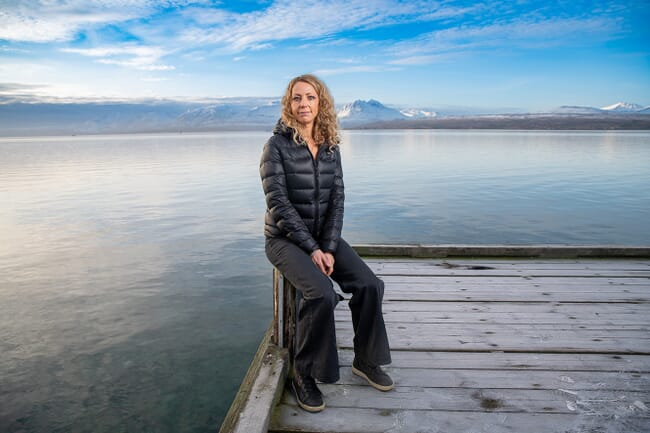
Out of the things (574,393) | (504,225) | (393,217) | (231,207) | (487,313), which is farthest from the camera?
(231,207)

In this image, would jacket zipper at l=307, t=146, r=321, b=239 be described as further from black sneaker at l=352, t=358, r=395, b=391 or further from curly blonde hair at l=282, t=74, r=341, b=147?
black sneaker at l=352, t=358, r=395, b=391

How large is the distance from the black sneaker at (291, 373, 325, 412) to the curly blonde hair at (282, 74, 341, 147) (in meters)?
1.89

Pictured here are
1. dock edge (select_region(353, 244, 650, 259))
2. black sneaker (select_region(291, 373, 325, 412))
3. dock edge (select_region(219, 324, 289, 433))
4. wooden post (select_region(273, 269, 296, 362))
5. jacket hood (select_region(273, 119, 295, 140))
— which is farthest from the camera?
dock edge (select_region(353, 244, 650, 259))

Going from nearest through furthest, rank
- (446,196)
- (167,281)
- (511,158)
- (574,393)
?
(574,393) → (167,281) → (446,196) → (511,158)

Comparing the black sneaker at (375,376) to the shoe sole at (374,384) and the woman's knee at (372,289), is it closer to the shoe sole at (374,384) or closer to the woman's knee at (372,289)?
the shoe sole at (374,384)

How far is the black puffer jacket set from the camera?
3.46 meters

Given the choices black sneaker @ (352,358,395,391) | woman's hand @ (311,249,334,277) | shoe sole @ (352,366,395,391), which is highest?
woman's hand @ (311,249,334,277)

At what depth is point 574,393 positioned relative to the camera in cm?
304

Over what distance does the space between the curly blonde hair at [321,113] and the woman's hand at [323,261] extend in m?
0.97

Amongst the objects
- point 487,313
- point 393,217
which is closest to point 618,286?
point 487,313

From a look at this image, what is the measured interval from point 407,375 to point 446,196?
1565cm

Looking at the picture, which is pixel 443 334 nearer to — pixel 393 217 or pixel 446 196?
pixel 393 217

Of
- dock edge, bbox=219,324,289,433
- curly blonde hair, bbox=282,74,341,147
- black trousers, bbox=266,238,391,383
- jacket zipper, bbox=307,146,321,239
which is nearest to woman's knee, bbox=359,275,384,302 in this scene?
black trousers, bbox=266,238,391,383

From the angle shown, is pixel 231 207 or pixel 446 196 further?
pixel 446 196
